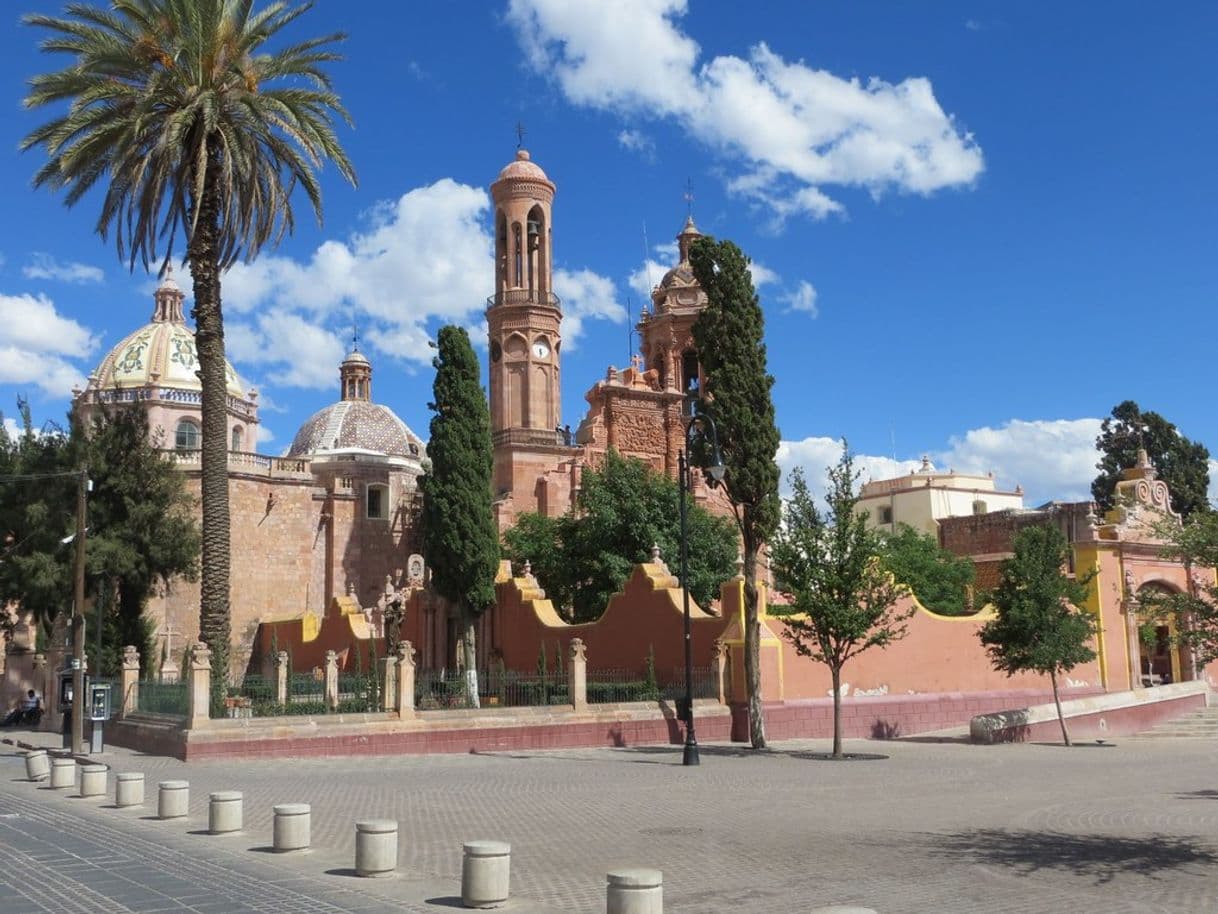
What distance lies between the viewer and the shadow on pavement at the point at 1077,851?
9.52 meters

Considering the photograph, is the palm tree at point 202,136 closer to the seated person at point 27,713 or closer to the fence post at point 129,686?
the fence post at point 129,686

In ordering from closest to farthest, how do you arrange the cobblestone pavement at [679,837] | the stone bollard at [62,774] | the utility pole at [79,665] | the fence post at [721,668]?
1. the cobblestone pavement at [679,837]
2. the stone bollard at [62,774]
3. the utility pole at [79,665]
4. the fence post at [721,668]

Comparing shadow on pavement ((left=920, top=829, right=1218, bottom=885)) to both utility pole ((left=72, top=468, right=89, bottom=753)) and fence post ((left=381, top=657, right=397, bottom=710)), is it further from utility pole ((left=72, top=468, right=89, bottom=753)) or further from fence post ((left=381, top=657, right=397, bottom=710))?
utility pole ((left=72, top=468, right=89, bottom=753))

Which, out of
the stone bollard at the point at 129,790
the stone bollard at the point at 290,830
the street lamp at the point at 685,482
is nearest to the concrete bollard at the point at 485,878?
the stone bollard at the point at 290,830

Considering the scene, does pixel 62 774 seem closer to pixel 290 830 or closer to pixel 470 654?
pixel 290 830

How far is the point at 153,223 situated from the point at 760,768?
1581 cm

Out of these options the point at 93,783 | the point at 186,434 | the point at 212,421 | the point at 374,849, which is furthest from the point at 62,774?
the point at 186,434

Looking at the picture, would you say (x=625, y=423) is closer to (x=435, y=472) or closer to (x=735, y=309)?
(x=435, y=472)

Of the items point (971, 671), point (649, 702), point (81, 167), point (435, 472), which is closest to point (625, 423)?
point (435, 472)

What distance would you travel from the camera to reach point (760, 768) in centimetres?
1909

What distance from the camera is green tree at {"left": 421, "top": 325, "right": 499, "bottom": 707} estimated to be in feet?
98.1

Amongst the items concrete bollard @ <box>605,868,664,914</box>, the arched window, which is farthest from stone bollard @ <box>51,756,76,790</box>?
the arched window

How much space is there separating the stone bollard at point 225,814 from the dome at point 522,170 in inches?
1450

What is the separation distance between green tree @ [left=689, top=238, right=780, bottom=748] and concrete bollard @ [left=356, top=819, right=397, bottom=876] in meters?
13.6
